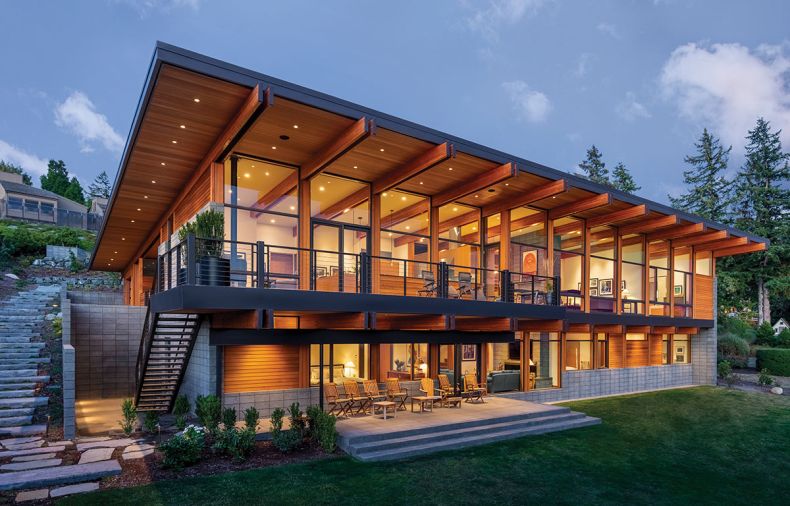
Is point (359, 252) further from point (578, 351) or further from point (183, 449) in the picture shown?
point (578, 351)

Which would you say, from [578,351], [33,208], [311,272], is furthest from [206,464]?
[33,208]

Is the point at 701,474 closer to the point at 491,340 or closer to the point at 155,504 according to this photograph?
the point at 491,340

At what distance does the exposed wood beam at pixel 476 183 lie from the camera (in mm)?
13188

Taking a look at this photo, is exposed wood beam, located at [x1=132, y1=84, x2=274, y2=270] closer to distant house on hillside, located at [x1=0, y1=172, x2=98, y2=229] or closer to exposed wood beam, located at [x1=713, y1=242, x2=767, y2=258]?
exposed wood beam, located at [x1=713, y1=242, x2=767, y2=258]

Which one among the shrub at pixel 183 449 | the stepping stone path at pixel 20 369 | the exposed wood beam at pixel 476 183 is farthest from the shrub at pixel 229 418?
the exposed wood beam at pixel 476 183

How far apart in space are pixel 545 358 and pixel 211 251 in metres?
12.6

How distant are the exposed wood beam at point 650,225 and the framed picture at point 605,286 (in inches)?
79.7

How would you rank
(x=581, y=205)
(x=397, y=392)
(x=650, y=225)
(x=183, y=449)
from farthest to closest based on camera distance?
1. (x=650, y=225)
2. (x=581, y=205)
3. (x=397, y=392)
4. (x=183, y=449)

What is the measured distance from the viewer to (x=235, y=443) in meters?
9.12

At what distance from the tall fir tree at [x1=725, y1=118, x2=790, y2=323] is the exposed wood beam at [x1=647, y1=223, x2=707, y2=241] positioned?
17.4m

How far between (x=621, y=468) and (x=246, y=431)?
24.1 ft

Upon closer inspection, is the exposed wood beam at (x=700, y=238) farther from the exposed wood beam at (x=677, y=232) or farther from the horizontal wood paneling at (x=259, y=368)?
the horizontal wood paneling at (x=259, y=368)

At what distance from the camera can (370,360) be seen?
14188 millimetres

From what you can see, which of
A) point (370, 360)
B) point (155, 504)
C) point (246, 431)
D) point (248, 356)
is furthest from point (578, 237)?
point (155, 504)
